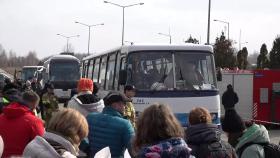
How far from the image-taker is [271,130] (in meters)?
23.5

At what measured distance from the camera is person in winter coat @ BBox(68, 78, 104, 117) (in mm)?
8164

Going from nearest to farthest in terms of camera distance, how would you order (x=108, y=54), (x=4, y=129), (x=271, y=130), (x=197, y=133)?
(x=197, y=133), (x=4, y=129), (x=108, y=54), (x=271, y=130)

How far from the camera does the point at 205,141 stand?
553cm

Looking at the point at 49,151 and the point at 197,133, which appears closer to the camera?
the point at 49,151

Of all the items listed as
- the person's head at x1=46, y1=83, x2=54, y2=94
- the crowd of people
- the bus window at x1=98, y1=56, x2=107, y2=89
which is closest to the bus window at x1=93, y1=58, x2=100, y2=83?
the bus window at x1=98, y1=56, x2=107, y2=89

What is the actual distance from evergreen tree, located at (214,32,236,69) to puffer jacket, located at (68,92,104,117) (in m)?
51.0

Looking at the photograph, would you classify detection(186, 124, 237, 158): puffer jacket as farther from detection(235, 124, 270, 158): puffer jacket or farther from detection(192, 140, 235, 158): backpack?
detection(235, 124, 270, 158): puffer jacket

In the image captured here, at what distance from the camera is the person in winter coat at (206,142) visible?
5.50 meters

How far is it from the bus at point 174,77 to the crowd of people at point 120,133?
18.3 ft

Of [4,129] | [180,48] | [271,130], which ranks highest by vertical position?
[180,48]

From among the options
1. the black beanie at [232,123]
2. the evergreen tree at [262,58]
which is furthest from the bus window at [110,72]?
the evergreen tree at [262,58]

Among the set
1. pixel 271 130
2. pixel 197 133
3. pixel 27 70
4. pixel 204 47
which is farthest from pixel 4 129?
pixel 27 70

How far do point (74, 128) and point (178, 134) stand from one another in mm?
792

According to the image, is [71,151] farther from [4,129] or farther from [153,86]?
[153,86]
